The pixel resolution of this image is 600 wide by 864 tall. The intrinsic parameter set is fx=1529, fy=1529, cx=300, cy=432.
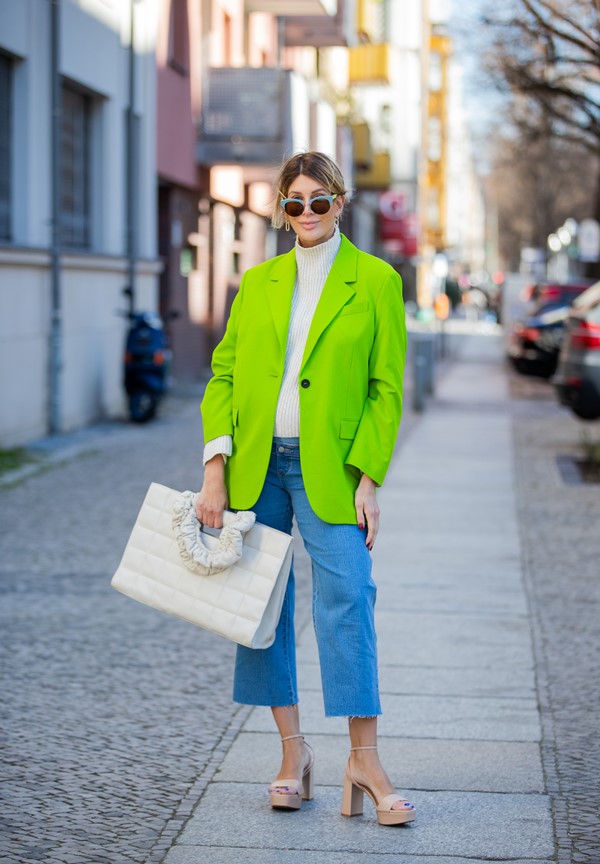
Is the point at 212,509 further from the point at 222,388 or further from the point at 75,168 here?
the point at 75,168

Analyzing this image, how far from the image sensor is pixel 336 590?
4.18 m

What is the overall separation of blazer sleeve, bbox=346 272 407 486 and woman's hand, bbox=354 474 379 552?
0.09 ft

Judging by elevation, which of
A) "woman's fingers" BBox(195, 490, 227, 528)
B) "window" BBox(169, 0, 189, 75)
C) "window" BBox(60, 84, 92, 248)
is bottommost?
"woman's fingers" BBox(195, 490, 227, 528)

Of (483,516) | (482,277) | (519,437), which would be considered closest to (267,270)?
(483,516)

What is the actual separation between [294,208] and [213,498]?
0.83 metres

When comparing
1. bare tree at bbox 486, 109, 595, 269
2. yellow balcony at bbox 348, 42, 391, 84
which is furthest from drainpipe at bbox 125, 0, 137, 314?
yellow balcony at bbox 348, 42, 391, 84

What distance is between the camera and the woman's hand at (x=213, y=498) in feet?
13.8

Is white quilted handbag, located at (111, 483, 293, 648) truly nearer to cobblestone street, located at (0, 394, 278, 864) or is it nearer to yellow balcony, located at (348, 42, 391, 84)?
cobblestone street, located at (0, 394, 278, 864)

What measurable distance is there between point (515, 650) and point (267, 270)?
2845 mm

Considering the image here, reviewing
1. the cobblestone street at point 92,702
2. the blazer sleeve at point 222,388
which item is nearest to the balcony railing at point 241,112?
the cobblestone street at point 92,702

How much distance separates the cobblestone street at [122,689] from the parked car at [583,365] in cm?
419

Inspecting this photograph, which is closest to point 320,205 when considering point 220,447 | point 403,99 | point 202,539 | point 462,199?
point 220,447

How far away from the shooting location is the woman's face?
13.8ft

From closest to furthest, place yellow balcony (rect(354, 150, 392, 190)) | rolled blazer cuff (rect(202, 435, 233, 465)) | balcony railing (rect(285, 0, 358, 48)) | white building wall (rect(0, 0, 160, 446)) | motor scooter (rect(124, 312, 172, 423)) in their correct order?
rolled blazer cuff (rect(202, 435, 233, 465))
white building wall (rect(0, 0, 160, 446))
motor scooter (rect(124, 312, 172, 423))
balcony railing (rect(285, 0, 358, 48))
yellow balcony (rect(354, 150, 392, 190))
